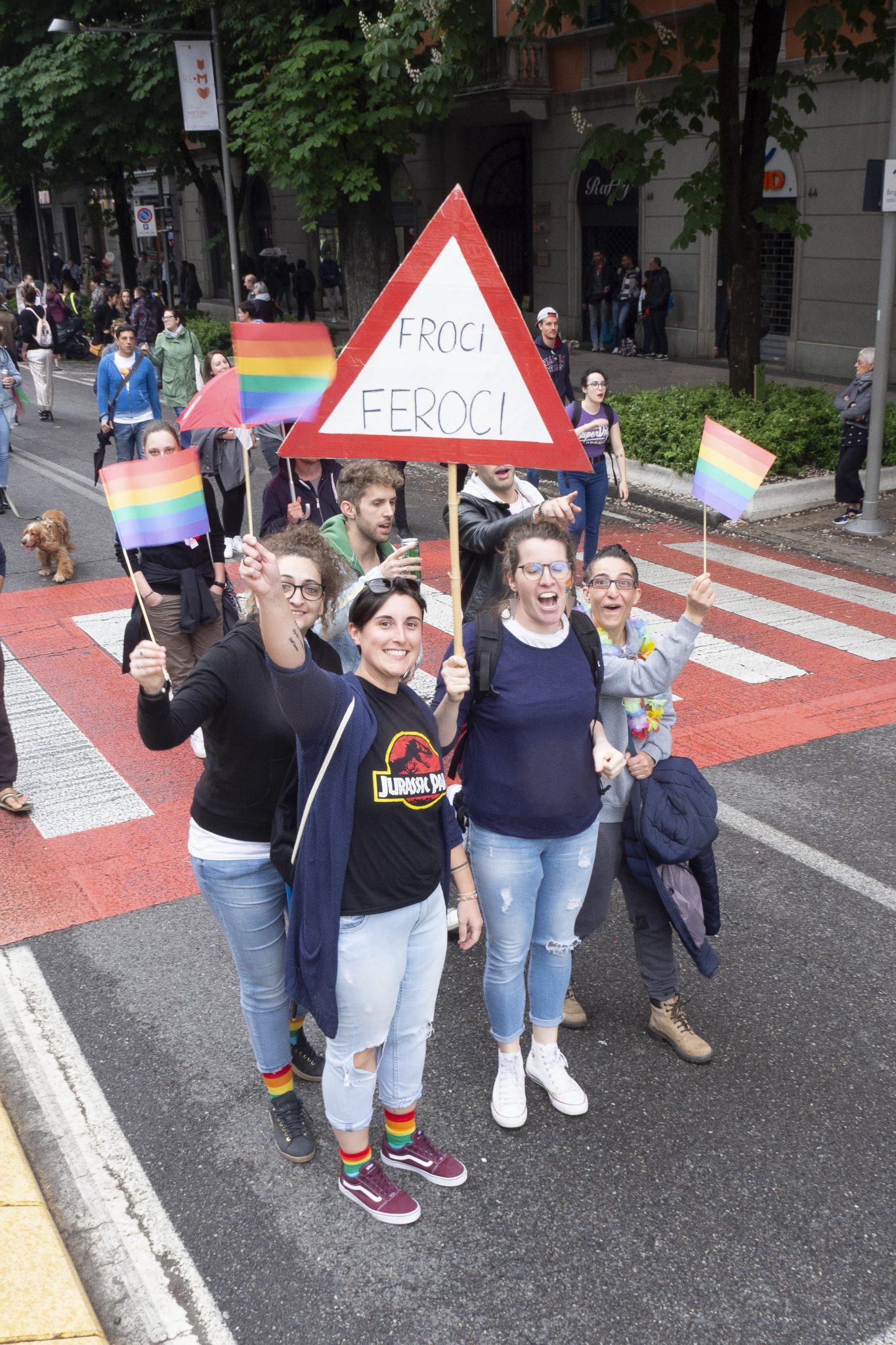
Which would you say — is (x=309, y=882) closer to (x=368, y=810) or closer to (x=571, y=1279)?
(x=368, y=810)

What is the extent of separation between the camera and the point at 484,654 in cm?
368

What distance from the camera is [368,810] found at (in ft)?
10.6

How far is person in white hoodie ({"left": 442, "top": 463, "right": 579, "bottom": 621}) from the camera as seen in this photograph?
17.0 feet

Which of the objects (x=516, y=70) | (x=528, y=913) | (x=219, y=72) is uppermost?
(x=516, y=70)

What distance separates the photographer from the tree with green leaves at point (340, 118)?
16.7 metres

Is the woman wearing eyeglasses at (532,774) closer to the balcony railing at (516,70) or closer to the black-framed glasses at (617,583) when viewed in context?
the black-framed glasses at (617,583)

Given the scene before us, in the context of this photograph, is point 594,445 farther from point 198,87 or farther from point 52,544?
point 198,87

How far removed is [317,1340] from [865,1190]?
168cm

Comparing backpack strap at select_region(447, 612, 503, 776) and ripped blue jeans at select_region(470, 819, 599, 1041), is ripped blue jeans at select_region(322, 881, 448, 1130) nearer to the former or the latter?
ripped blue jeans at select_region(470, 819, 599, 1041)

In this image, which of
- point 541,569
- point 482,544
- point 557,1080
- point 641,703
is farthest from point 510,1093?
point 482,544

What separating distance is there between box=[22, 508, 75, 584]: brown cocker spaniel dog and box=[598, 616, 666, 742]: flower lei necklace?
7.58 meters

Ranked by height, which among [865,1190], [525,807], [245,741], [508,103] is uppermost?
[508,103]

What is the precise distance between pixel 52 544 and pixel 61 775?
4317 mm

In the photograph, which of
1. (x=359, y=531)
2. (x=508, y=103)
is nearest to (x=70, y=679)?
(x=359, y=531)
